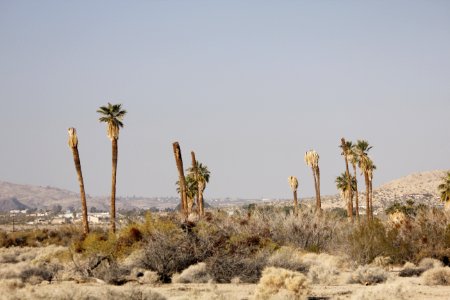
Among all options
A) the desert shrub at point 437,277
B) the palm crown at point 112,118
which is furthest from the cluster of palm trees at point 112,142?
the desert shrub at point 437,277

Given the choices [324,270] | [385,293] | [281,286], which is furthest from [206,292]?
[324,270]

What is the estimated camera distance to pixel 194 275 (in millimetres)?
22688

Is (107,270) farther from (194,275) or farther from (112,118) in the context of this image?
(112,118)

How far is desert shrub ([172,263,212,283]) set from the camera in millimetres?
22500

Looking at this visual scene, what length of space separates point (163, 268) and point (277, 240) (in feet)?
38.6

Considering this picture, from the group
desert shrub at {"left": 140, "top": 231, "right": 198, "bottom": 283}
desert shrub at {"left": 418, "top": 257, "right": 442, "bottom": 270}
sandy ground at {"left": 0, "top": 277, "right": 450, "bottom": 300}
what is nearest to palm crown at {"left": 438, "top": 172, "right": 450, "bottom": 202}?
desert shrub at {"left": 418, "top": 257, "right": 442, "bottom": 270}

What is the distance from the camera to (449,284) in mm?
21797

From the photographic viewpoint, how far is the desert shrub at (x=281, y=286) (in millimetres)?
17172

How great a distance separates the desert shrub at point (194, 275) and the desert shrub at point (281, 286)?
5.31 m

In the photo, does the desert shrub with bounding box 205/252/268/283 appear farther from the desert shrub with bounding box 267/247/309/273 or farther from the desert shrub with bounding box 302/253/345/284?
the desert shrub with bounding box 302/253/345/284

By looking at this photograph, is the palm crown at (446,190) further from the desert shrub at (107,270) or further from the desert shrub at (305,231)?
the desert shrub at (107,270)

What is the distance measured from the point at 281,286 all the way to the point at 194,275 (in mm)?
5895

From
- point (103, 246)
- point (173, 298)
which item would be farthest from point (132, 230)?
point (173, 298)

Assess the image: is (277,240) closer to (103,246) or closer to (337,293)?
(103,246)
